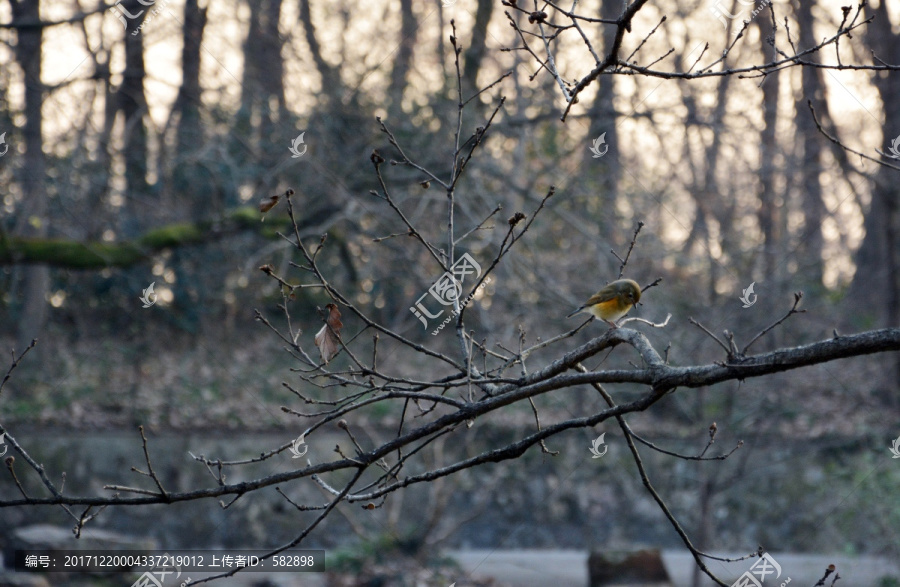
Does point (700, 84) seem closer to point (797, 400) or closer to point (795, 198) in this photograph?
point (797, 400)

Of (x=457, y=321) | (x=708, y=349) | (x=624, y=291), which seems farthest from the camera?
(x=708, y=349)

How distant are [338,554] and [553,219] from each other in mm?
4210

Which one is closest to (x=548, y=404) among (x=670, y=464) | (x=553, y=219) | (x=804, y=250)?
(x=670, y=464)

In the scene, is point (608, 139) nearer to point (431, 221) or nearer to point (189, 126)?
point (431, 221)

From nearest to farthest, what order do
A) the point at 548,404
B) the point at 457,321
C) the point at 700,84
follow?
the point at 457,321 < the point at 700,84 < the point at 548,404

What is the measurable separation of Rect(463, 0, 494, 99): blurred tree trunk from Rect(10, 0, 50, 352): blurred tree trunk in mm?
4090

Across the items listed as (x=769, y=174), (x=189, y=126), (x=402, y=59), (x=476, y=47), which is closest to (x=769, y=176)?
(x=769, y=174)

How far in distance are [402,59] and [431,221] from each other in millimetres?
2618

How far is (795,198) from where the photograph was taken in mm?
11062

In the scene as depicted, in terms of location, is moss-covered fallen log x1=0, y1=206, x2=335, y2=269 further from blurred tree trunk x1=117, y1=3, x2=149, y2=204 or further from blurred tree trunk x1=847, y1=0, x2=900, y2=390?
blurred tree trunk x1=847, y1=0, x2=900, y2=390

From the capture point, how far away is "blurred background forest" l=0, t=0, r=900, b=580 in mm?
7133

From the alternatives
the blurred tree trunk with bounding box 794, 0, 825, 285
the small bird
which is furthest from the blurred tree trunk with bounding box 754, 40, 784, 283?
the small bird

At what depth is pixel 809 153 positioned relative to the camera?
9.17 meters

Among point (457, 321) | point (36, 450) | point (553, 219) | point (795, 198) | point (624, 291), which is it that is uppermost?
point (795, 198)
